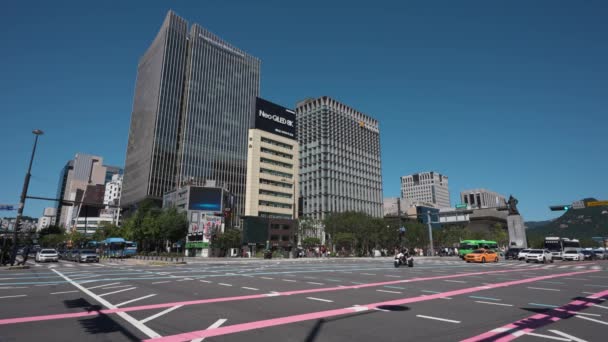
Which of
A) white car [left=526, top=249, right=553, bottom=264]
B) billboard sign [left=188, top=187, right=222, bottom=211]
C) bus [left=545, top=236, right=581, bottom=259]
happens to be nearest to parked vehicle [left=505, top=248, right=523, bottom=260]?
bus [left=545, top=236, right=581, bottom=259]

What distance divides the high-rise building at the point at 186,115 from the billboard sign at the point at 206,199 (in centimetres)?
3226

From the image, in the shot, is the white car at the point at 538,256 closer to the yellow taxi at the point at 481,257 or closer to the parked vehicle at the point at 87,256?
the yellow taxi at the point at 481,257

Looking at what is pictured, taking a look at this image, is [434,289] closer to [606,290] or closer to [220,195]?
[606,290]

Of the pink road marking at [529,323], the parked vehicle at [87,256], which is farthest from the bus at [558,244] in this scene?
the parked vehicle at [87,256]

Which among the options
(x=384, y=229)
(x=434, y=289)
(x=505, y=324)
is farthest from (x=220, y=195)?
(x=505, y=324)

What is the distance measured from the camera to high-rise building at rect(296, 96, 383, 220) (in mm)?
143375

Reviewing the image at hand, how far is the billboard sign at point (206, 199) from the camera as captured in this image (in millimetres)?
87062

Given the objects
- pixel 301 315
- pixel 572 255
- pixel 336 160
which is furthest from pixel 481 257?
pixel 336 160

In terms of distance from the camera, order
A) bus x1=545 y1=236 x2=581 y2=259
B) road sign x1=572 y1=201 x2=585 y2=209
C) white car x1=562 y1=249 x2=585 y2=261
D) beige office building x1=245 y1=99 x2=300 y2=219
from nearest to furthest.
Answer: road sign x1=572 y1=201 x2=585 y2=209, white car x1=562 y1=249 x2=585 y2=261, bus x1=545 y1=236 x2=581 y2=259, beige office building x1=245 y1=99 x2=300 y2=219

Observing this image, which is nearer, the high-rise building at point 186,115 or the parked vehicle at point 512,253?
the parked vehicle at point 512,253

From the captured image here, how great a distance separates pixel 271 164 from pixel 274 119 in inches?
595

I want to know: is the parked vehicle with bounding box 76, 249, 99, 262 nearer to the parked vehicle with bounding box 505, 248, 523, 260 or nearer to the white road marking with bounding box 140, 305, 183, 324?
the white road marking with bounding box 140, 305, 183, 324

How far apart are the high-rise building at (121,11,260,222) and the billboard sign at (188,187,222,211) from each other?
32257 millimetres

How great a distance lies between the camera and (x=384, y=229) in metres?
81.1
